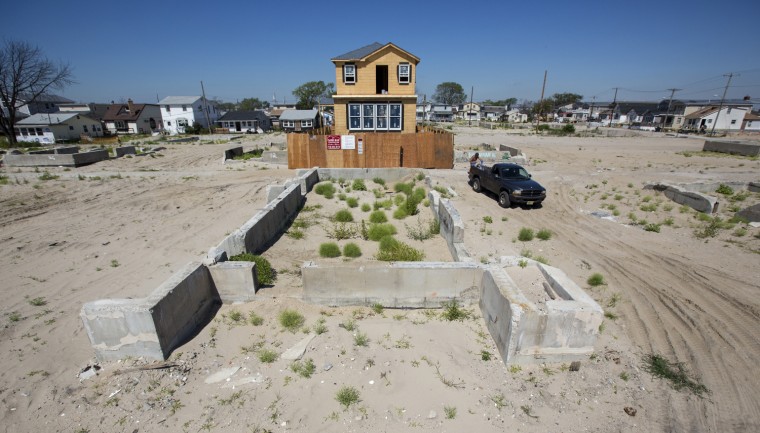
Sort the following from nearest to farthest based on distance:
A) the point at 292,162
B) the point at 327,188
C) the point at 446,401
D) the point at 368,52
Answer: the point at 446,401 → the point at 327,188 → the point at 292,162 → the point at 368,52

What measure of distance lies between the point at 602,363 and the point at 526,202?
9592 mm

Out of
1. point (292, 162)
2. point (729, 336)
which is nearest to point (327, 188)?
point (292, 162)

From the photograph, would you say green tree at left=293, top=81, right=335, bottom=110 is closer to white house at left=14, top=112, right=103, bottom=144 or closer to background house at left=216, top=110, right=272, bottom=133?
background house at left=216, top=110, right=272, bottom=133

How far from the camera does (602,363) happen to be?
611 cm

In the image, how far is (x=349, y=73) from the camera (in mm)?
26156

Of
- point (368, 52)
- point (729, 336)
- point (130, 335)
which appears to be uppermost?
point (368, 52)

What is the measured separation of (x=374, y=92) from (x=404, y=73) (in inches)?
104

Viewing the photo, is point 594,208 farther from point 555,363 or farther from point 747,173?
point 747,173

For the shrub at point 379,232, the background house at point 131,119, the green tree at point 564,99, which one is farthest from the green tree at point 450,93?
the shrub at point 379,232

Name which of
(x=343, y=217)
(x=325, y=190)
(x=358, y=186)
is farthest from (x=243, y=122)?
(x=343, y=217)

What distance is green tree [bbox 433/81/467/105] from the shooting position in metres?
156

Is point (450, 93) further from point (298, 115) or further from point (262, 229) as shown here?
point (262, 229)

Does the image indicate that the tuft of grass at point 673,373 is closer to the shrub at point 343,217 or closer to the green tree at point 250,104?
the shrub at point 343,217

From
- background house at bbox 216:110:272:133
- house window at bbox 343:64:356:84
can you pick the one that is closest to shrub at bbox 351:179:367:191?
house window at bbox 343:64:356:84
